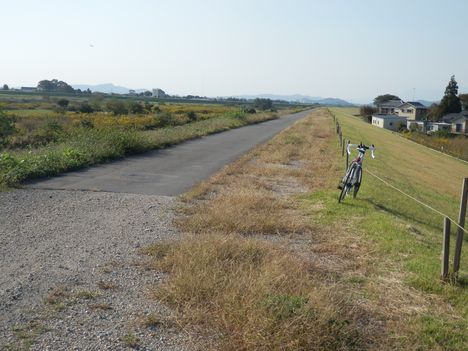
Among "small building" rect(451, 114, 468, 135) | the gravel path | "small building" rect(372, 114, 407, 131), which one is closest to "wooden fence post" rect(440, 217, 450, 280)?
the gravel path

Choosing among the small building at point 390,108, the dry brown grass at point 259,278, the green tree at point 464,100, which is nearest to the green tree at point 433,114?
the green tree at point 464,100

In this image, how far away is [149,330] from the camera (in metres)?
4.12

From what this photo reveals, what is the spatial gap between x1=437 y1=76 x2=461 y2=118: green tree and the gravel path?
3446 inches

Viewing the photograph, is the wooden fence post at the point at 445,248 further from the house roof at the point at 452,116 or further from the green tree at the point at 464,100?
the green tree at the point at 464,100

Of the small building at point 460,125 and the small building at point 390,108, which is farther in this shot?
the small building at point 390,108

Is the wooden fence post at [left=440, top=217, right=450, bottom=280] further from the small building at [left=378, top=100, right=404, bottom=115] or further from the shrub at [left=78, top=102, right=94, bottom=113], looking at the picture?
the small building at [left=378, top=100, right=404, bottom=115]

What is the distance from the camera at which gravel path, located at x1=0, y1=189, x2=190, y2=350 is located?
13.0ft

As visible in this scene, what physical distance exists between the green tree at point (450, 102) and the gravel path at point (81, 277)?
87.5 m

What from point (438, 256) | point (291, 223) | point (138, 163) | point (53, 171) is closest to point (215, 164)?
point (138, 163)

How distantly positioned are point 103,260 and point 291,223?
328cm

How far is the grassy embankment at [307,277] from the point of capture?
157 inches

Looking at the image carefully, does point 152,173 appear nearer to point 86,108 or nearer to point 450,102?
point 86,108

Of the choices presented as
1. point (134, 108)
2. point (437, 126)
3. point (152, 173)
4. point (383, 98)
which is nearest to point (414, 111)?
point (437, 126)

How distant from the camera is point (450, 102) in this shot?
3359 inches
